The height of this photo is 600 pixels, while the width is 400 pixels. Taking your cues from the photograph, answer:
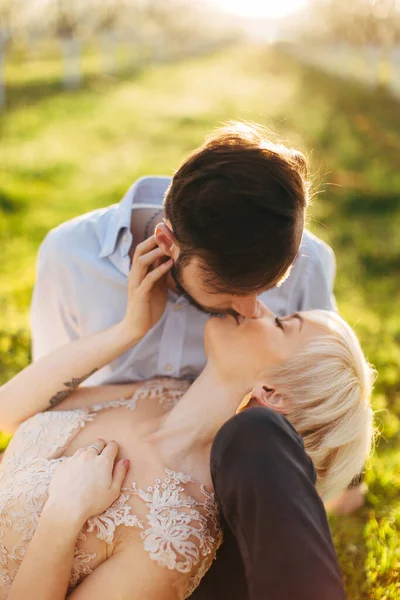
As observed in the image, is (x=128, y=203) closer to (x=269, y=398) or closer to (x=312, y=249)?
(x=312, y=249)

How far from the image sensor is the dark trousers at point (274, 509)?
1786 millimetres

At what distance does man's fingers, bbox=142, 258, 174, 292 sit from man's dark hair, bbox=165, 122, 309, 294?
1.02ft

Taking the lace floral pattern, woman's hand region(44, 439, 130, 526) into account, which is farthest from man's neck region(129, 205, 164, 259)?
the lace floral pattern

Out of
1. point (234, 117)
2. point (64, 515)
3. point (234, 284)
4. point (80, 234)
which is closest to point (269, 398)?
point (234, 284)

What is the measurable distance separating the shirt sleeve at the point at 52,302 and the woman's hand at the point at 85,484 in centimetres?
93

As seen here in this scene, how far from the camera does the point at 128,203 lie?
3066mm

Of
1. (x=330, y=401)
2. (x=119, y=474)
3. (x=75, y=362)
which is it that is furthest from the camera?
(x=75, y=362)

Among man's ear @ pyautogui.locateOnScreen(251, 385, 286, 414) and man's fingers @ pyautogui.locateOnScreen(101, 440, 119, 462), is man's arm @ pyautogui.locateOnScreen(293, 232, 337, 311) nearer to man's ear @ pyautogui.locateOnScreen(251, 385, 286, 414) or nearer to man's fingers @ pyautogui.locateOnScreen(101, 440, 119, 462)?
man's ear @ pyautogui.locateOnScreen(251, 385, 286, 414)

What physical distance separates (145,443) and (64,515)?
0.47 m

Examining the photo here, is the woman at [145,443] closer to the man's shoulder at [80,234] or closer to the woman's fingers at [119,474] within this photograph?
the woman's fingers at [119,474]

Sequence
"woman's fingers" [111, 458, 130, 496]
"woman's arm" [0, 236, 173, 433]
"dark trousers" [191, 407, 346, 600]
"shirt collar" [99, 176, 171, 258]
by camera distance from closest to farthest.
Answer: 1. "dark trousers" [191, 407, 346, 600]
2. "woman's fingers" [111, 458, 130, 496]
3. "woman's arm" [0, 236, 173, 433]
4. "shirt collar" [99, 176, 171, 258]

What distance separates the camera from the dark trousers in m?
1.79

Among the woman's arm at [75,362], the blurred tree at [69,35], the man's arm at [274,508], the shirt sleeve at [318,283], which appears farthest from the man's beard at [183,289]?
the blurred tree at [69,35]

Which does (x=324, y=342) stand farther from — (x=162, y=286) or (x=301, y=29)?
(x=301, y=29)
